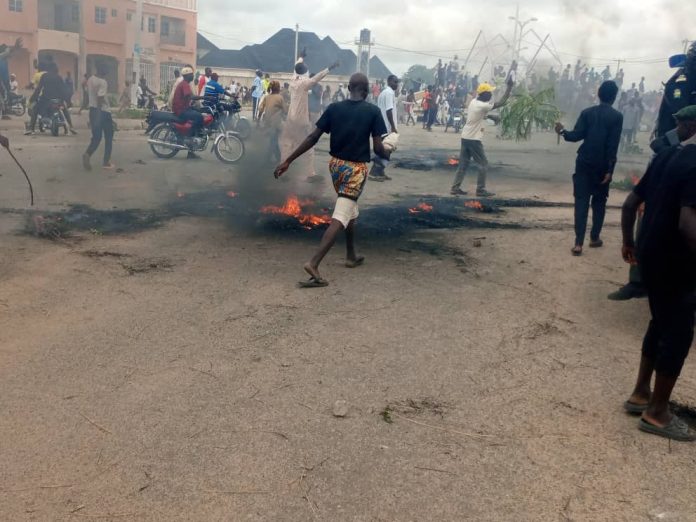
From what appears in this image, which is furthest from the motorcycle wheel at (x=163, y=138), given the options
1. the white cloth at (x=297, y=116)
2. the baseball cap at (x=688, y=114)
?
the baseball cap at (x=688, y=114)

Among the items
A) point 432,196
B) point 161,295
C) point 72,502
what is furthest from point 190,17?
point 72,502

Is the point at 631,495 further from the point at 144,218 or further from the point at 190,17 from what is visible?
the point at 190,17

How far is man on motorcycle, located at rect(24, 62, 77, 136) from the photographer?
51.2ft

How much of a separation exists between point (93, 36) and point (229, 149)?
84.7 ft

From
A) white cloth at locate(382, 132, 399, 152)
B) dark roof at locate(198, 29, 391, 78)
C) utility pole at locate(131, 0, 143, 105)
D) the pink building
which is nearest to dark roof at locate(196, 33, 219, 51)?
dark roof at locate(198, 29, 391, 78)

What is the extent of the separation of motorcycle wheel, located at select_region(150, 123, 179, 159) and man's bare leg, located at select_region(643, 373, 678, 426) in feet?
39.0

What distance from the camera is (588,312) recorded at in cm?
532

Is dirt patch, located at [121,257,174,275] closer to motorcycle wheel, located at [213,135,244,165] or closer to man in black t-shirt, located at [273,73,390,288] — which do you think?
man in black t-shirt, located at [273,73,390,288]

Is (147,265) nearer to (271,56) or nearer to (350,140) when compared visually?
(350,140)

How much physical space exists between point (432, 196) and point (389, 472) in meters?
8.09

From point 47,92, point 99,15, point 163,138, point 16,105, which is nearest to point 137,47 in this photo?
point 16,105

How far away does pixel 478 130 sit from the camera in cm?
1052

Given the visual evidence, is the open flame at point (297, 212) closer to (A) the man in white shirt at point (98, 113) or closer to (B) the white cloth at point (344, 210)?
(B) the white cloth at point (344, 210)

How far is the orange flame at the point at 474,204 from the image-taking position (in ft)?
31.8
